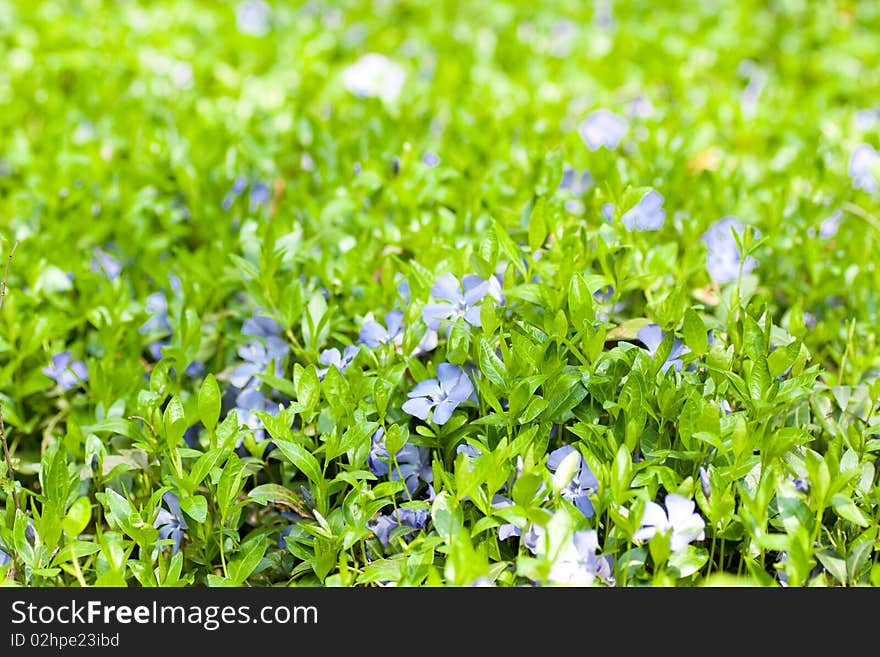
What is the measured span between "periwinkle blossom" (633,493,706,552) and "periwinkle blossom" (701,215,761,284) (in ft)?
2.52

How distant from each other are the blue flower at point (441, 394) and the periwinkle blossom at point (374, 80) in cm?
178

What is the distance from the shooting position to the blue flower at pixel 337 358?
2006 millimetres

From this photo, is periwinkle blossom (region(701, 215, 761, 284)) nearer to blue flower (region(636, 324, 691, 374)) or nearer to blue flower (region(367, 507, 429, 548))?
blue flower (region(636, 324, 691, 374))

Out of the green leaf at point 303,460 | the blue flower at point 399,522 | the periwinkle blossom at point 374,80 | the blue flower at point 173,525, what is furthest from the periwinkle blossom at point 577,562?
the periwinkle blossom at point 374,80

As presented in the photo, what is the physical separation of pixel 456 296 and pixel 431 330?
95 mm

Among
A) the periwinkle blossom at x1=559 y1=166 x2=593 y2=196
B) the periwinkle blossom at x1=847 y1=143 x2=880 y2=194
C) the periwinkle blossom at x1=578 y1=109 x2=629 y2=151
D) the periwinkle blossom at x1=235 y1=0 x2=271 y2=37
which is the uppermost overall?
the periwinkle blossom at x1=235 y1=0 x2=271 y2=37

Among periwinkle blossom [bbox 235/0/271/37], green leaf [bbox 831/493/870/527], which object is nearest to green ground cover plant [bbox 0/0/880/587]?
green leaf [bbox 831/493/870/527]

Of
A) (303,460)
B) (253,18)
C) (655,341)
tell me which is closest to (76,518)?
(303,460)

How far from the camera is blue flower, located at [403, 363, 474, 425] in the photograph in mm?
1850

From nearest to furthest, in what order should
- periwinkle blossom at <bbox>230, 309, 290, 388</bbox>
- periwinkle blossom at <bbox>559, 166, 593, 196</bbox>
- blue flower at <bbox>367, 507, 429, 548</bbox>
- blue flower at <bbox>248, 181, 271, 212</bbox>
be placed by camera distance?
blue flower at <bbox>367, 507, 429, 548</bbox> < periwinkle blossom at <bbox>230, 309, 290, 388</bbox> < periwinkle blossom at <bbox>559, 166, 593, 196</bbox> < blue flower at <bbox>248, 181, 271, 212</bbox>

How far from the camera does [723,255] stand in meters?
2.38

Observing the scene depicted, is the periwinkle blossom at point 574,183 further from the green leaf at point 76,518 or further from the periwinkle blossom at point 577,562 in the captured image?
the green leaf at point 76,518

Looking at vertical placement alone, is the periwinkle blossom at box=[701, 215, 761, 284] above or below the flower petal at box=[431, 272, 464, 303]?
above

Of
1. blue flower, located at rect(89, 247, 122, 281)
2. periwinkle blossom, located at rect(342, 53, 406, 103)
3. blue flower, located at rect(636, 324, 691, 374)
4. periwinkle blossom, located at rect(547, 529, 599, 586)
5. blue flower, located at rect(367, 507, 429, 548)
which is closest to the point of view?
periwinkle blossom, located at rect(547, 529, 599, 586)
